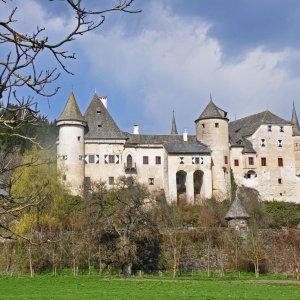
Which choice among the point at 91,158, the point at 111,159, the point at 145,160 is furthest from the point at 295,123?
the point at 91,158

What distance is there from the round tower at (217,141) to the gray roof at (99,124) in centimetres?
1031

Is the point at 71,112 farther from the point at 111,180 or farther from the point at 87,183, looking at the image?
the point at 111,180

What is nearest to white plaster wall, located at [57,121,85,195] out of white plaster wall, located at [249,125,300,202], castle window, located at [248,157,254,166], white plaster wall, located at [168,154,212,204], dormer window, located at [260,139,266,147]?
white plaster wall, located at [168,154,212,204]

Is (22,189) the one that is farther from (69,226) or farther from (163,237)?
(163,237)

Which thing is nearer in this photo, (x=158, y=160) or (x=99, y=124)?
(x=158, y=160)

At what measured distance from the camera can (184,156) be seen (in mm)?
64562

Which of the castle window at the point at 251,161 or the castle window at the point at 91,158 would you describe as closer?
the castle window at the point at 91,158

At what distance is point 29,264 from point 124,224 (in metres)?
8.56

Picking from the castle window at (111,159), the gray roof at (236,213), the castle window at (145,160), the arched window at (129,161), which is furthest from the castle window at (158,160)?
the gray roof at (236,213)

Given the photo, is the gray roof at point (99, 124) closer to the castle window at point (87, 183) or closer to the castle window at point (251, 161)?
the castle window at point (87, 183)

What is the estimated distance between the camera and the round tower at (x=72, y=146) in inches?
2411

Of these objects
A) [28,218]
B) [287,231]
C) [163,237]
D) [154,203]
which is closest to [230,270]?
[163,237]

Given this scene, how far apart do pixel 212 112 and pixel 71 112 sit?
17793mm

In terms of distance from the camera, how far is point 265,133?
69375 millimetres
